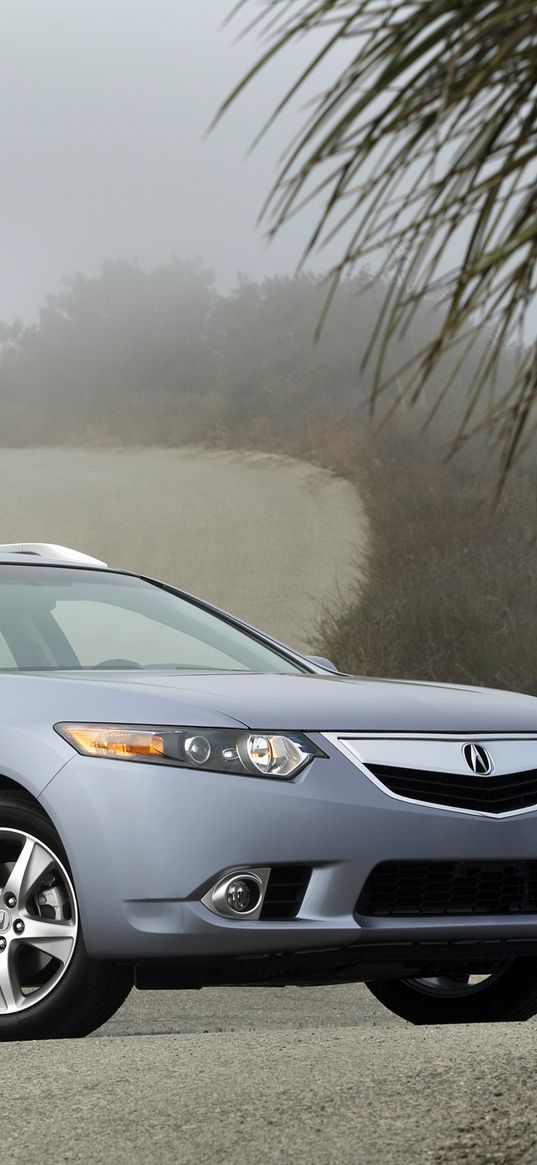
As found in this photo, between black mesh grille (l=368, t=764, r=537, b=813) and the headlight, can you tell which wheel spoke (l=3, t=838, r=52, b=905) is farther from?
black mesh grille (l=368, t=764, r=537, b=813)

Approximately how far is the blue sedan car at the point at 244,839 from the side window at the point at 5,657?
841 millimetres

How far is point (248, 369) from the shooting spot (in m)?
35.8

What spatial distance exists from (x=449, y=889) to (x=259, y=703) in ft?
2.50

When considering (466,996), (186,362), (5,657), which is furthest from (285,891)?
(186,362)

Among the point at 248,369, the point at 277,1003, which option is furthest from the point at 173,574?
the point at 277,1003

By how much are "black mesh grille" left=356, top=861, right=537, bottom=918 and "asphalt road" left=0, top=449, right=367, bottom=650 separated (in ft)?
53.5

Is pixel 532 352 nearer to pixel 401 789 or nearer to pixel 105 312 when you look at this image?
pixel 401 789

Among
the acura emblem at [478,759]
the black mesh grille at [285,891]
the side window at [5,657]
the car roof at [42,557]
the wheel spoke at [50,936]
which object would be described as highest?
the car roof at [42,557]

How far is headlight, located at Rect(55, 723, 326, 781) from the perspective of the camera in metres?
4.60

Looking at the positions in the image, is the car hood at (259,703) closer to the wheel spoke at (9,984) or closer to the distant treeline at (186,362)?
the wheel spoke at (9,984)

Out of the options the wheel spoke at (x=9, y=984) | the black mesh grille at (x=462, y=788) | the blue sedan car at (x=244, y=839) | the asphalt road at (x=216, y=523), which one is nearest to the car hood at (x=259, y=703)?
the blue sedan car at (x=244, y=839)

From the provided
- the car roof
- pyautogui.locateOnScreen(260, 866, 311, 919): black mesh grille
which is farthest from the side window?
pyautogui.locateOnScreen(260, 866, 311, 919): black mesh grille

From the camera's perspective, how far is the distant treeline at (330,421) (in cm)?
1560

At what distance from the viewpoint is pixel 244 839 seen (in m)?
4.52
